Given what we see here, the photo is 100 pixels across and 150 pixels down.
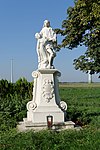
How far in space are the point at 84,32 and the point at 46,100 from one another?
35.1 ft

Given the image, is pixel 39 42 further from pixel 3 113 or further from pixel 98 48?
pixel 98 48

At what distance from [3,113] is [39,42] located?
2.83 meters

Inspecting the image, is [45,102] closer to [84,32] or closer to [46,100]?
[46,100]

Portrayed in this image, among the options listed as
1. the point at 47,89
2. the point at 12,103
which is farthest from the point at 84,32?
the point at 47,89

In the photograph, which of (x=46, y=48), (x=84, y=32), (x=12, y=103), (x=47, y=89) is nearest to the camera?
(x=47, y=89)

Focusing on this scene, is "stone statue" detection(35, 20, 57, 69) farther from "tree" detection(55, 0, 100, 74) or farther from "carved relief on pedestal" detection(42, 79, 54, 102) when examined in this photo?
"tree" detection(55, 0, 100, 74)

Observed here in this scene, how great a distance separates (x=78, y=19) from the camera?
19.4 metres

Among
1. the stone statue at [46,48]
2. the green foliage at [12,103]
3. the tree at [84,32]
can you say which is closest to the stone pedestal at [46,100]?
the stone statue at [46,48]

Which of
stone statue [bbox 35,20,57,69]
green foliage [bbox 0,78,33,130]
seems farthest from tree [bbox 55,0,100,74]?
stone statue [bbox 35,20,57,69]

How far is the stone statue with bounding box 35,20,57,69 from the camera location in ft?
33.8

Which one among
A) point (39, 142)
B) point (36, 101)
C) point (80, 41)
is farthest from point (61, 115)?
point (80, 41)

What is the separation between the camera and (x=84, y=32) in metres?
20.0

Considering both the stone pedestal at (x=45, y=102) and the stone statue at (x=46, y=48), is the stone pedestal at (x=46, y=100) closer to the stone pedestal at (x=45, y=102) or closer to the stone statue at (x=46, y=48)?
the stone pedestal at (x=45, y=102)

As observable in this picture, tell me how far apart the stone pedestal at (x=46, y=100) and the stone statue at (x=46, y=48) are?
28 cm
